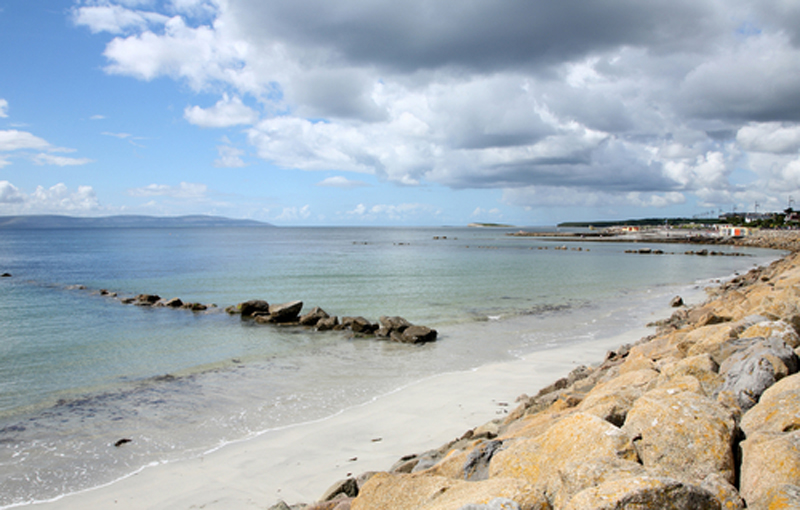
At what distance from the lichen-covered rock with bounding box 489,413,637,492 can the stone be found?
4.66 feet

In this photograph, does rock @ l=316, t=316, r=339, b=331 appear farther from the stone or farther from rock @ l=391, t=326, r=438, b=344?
the stone

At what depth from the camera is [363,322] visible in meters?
20.4

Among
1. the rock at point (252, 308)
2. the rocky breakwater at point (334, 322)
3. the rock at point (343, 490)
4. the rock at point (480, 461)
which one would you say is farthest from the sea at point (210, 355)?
the rock at point (480, 461)

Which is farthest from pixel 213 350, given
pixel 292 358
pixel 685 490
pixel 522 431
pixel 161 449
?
pixel 685 490

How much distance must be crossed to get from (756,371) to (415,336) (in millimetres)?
13681

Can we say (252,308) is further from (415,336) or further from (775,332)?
(775,332)

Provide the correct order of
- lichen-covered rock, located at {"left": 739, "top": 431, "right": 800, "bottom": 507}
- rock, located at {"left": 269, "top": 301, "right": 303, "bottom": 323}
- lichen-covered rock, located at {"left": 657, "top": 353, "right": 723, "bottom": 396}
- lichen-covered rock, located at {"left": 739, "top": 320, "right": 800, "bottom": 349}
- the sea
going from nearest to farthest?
lichen-covered rock, located at {"left": 739, "top": 431, "right": 800, "bottom": 507}
lichen-covered rock, located at {"left": 657, "top": 353, "right": 723, "bottom": 396}
lichen-covered rock, located at {"left": 739, "top": 320, "right": 800, "bottom": 349}
the sea
rock, located at {"left": 269, "top": 301, "right": 303, "bottom": 323}

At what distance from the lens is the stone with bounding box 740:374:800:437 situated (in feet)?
14.8

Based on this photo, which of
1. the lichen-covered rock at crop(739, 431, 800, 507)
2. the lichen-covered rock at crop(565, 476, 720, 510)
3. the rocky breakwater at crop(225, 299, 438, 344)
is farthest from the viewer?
the rocky breakwater at crop(225, 299, 438, 344)

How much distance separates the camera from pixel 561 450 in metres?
4.50

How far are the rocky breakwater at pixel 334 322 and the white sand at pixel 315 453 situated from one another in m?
5.66

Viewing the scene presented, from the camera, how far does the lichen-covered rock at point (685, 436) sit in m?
4.13

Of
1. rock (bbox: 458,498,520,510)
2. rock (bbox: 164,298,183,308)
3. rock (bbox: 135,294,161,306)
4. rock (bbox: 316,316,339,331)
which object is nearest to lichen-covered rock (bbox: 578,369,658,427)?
rock (bbox: 458,498,520,510)

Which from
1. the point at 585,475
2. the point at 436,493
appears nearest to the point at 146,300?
the point at 436,493
